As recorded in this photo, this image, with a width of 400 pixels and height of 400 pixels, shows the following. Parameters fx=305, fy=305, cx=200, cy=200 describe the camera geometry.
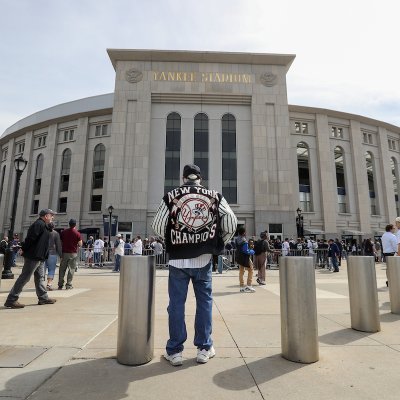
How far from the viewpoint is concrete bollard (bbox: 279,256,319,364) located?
3.03 metres

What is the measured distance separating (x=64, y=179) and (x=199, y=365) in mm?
39058

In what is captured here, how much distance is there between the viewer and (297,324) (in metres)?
3.06

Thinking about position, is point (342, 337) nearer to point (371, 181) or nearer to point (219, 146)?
point (219, 146)

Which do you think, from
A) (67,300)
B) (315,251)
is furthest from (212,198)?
(315,251)

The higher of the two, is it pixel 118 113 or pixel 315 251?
pixel 118 113

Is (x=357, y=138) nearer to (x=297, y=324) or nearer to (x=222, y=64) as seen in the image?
(x=222, y=64)

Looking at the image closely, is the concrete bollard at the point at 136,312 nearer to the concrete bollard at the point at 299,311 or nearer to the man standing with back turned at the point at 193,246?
the man standing with back turned at the point at 193,246

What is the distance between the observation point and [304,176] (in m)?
37.3

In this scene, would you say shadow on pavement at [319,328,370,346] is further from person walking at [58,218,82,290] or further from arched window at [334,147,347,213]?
arched window at [334,147,347,213]

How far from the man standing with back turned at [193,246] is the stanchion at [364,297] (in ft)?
7.40

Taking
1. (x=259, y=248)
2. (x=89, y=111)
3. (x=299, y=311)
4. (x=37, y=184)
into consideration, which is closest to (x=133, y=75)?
(x=89, y=111)

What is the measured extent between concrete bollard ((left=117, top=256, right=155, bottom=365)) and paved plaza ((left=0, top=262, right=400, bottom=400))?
13 cm

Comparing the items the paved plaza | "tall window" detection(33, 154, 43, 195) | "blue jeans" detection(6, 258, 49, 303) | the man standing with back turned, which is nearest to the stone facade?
"tall window" detection(33, 154, 43, 195)

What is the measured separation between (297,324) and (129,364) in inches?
66.5
